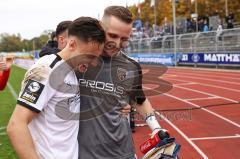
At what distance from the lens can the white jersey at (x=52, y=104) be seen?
5.83 feet

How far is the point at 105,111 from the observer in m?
2.26

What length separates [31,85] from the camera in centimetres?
177

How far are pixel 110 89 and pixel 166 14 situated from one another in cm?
5588

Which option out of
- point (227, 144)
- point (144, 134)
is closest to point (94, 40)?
point (227, 144)

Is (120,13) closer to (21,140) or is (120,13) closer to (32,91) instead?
(32,91)

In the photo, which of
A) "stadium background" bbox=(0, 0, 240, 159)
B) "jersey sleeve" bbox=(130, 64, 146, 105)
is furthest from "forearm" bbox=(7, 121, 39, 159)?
"stadium background" bbox=(0, 0, 240, 159)

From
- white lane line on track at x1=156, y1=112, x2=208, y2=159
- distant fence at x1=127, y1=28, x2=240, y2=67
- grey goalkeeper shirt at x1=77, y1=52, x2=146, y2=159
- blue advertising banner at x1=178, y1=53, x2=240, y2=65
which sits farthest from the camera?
distant fence at x1=127, y1=28, x2=240, y2=67

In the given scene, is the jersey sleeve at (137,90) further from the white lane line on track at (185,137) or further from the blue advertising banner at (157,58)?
the blue advertising banner at (157,58)

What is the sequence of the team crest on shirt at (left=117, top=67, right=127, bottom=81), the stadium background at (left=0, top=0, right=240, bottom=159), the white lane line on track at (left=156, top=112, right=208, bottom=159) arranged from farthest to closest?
the stadium background at (left=0, top=0, right=240, bottom=159) < the white lane line on track at (left=156, top=112, right=208, bottom=159) < the team crest on shirt at (left=117, top=67, right=127, bottom=81)

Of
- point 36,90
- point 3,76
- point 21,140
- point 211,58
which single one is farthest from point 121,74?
point 211,58

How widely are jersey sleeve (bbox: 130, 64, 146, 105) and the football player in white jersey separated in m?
0.67

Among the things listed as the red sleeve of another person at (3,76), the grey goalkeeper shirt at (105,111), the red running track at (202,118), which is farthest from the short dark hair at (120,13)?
the red running track at (202,118)

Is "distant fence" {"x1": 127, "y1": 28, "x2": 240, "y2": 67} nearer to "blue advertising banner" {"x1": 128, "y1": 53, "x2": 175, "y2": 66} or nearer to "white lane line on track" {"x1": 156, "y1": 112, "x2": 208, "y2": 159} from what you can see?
"blue advertising banner" {"x1": 128, "y1": 53, "x2": 175, "y2": 66}

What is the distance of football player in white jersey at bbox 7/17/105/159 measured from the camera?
69.0 inches
